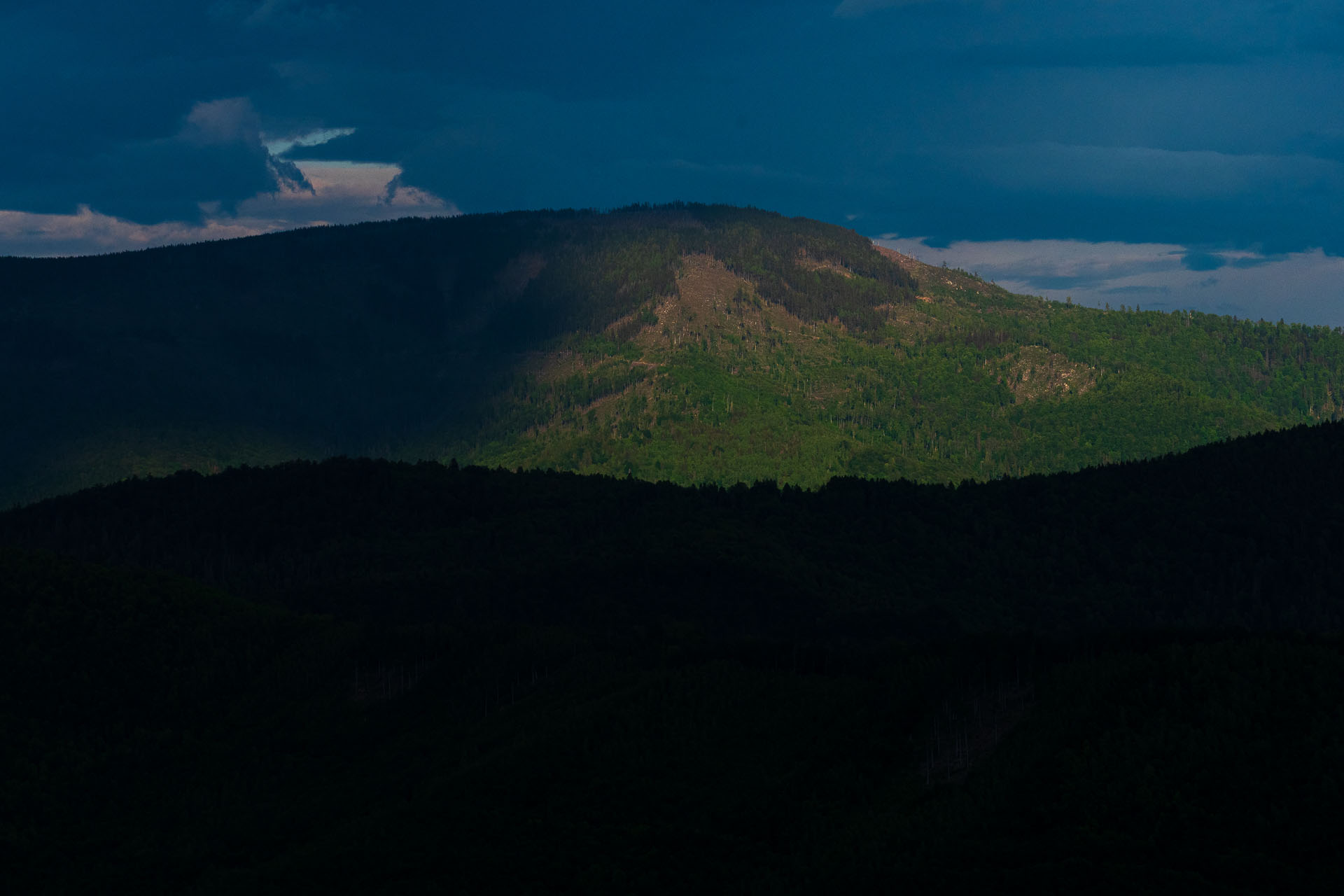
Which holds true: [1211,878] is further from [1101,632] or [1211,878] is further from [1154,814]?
[1101,632]

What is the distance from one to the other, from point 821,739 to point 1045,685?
26261mm

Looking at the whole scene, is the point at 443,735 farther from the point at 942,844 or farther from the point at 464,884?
the point at 942,844

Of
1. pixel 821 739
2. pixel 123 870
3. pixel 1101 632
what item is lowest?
pixel 123 870

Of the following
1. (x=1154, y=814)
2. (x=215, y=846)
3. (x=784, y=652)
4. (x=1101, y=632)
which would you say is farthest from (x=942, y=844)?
(x=215, y=846)

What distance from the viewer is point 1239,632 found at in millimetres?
162750

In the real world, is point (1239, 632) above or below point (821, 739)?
above

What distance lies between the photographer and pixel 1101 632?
167875mm

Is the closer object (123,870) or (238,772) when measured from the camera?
(123,870)

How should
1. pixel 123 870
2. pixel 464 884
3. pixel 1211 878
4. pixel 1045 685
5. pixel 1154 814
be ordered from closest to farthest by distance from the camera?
pixel 1211 878
pixel 1154 814
pixel 464 884
pixel 1045 685
pixel 123 870

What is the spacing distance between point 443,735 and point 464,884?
230 ft

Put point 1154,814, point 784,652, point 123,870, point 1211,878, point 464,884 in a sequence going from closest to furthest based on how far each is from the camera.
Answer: point 1211,878, point 1154,814, point 464,884, point 123,870, point 784,652

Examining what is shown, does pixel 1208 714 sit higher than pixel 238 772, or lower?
higher

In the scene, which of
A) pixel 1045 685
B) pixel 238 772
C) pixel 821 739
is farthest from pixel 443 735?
pixel 1045 685

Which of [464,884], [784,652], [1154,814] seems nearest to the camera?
[1154,814]
